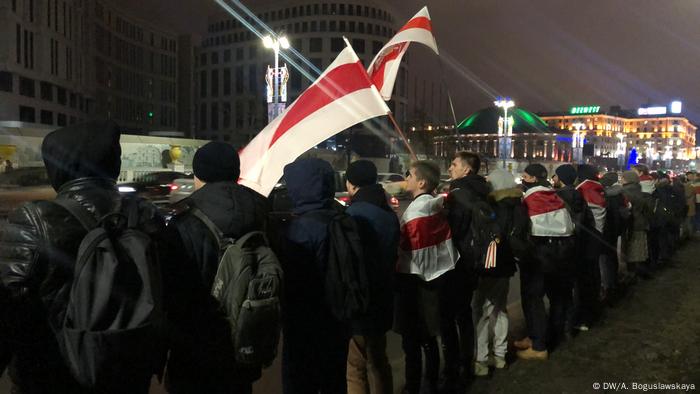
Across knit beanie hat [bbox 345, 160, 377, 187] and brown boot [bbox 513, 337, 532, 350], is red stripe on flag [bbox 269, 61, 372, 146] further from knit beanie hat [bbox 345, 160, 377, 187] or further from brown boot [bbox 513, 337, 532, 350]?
brown boot [bbox 513, 337, 532, 350]

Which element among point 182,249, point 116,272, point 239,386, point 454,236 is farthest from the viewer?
point 454,236

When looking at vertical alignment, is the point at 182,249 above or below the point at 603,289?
above

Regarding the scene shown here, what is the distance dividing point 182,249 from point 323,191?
0.90 meters

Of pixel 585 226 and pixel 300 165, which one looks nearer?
pixel 300 165

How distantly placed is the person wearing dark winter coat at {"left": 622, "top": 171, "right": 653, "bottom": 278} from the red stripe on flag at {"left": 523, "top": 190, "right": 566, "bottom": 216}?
3.54 m

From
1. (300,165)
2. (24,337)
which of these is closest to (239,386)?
(24,337)

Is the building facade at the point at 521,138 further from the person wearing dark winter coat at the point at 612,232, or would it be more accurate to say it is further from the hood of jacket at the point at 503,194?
the hood of jacket at the point at 503,194

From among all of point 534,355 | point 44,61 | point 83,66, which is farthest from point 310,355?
point 83,66

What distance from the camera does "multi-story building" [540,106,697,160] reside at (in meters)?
160

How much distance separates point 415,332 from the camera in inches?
155

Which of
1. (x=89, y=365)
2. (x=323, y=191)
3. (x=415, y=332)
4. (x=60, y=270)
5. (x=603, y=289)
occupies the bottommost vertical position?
(x=603, y=289)

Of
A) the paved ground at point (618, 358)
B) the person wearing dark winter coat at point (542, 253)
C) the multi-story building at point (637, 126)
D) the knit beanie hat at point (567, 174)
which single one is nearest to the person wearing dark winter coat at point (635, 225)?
the paved ground at point (618, 358)

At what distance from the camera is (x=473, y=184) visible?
14.6 feet

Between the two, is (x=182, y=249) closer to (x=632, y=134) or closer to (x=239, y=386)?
(x=239, y=386)
